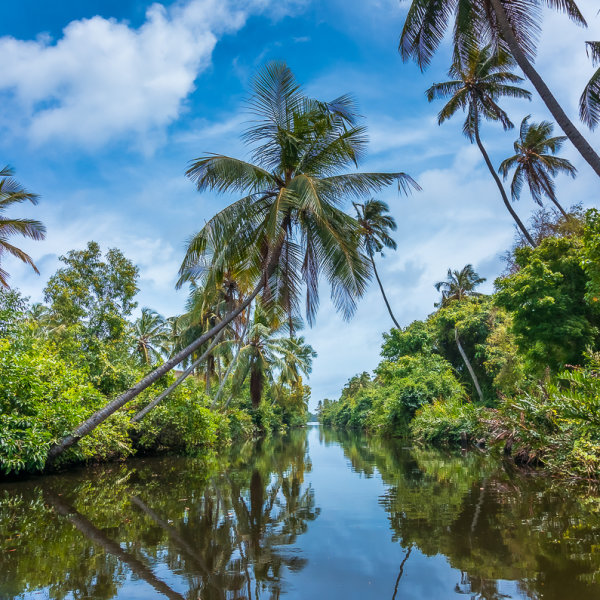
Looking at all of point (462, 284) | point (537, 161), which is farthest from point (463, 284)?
point (537, 161)

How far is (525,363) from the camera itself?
52.9 ft

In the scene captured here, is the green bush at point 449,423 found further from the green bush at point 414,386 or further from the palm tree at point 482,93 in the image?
the palm tree at point 482,93

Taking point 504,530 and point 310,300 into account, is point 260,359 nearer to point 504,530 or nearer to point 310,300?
point 310,300

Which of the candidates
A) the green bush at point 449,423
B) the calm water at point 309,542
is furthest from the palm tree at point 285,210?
the green bush at point 449,423

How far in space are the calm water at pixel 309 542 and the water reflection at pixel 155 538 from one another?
18 millimetres

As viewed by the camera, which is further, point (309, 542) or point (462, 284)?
point (462, 284)

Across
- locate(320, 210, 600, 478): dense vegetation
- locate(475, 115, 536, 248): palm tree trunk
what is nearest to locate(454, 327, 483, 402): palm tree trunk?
locate(320, 210, 600, 478): dense vegetation

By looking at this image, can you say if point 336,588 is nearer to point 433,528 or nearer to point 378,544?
point 378,544

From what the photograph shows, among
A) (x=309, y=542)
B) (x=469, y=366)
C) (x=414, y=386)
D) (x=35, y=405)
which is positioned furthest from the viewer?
(x=469, y=366)

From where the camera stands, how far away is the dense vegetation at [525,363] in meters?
8.35

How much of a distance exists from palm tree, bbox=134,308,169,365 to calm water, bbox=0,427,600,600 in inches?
740

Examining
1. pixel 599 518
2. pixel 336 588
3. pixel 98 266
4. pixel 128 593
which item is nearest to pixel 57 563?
pixel 128 593

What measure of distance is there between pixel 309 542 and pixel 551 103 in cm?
901

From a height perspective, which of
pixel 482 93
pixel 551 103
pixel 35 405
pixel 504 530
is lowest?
pixel 504 530
